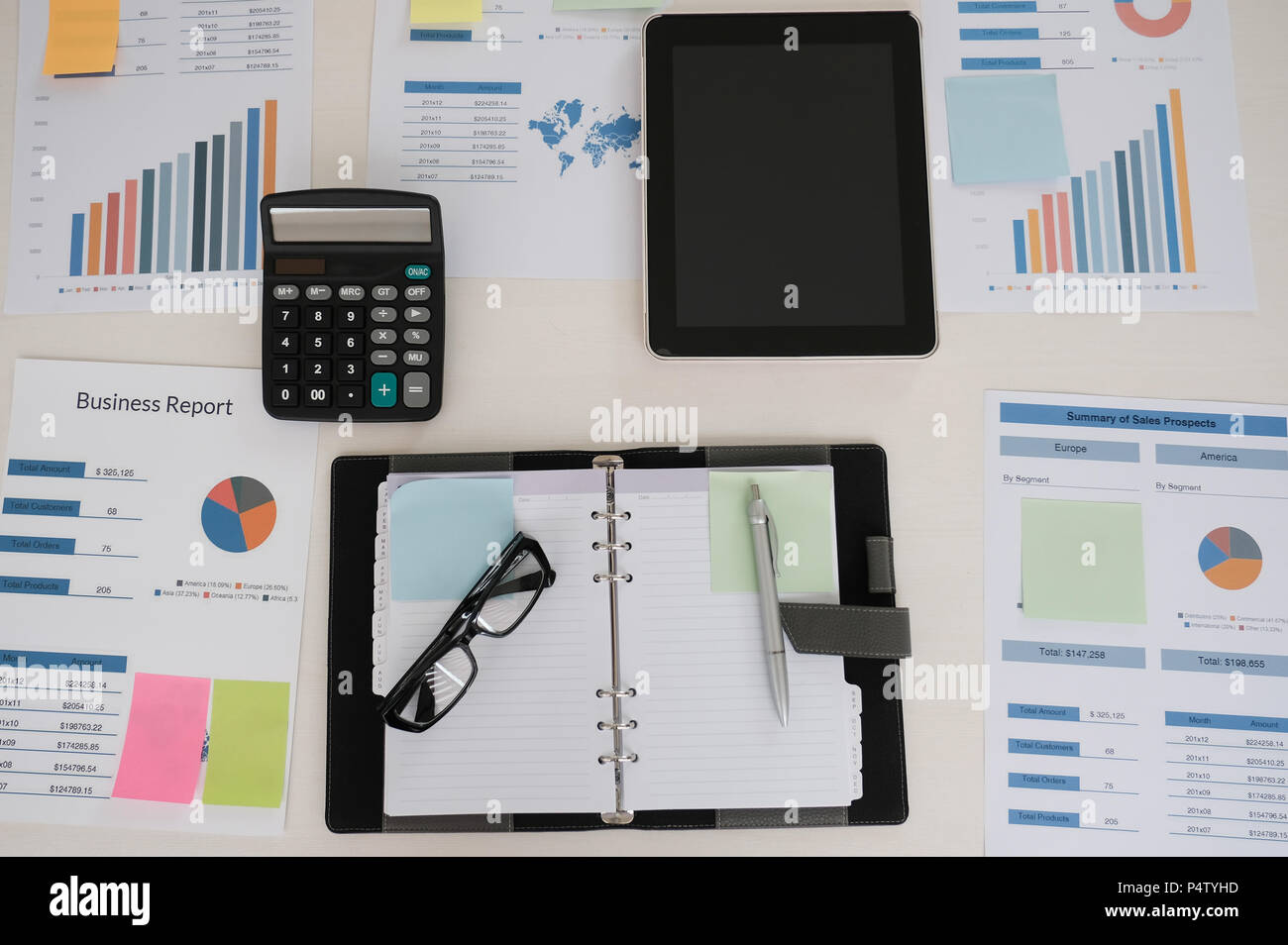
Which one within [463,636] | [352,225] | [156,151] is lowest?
[463,636]

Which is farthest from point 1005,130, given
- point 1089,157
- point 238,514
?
point 238,514

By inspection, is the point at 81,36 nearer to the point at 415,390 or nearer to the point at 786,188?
the point at 415,390

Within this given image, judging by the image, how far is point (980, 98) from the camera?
87cm

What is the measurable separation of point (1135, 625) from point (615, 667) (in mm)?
513

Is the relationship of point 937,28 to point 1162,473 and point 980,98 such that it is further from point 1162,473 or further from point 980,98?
point 1162,473

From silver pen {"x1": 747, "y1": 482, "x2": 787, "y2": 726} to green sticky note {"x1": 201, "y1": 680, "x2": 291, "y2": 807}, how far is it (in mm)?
463

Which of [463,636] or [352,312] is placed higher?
[352,312]

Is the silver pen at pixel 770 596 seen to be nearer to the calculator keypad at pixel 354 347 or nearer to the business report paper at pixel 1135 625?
the business report paper at pixel 1135 625

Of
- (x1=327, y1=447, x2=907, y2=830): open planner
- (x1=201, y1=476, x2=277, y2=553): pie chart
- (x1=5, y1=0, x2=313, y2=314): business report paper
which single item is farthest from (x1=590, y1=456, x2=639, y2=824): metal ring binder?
(x1=5, y1=0, x2=313, y2=314): business report paper

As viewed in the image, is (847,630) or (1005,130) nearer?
(847,630)

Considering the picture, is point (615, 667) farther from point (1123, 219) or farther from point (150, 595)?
point (1123, 219)

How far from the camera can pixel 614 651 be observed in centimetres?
77

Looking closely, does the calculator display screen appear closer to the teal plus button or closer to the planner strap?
the teal plus button
